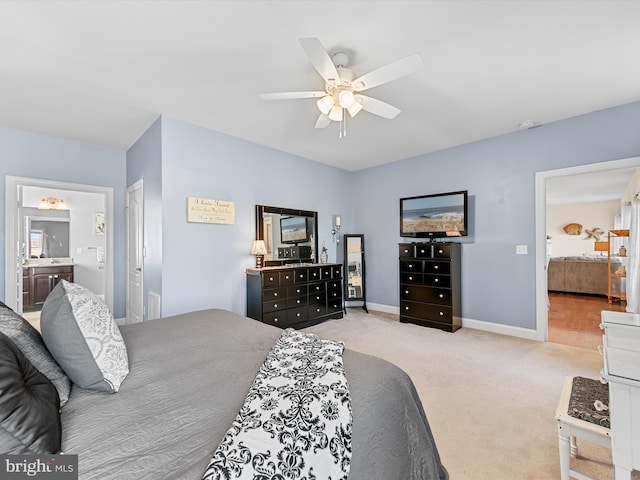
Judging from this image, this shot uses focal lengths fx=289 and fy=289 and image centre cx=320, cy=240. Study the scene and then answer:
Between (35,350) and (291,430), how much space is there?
1042 mm

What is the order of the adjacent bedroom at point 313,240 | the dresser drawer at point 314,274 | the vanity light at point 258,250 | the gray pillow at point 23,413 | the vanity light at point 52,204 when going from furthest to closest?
the vanity light at point 52,204 < the dresser drawer at point 314,274 < the vanity light at point 258,250 < the adjacent bedroom at point 313,240 < the gray pillow at point 23,413

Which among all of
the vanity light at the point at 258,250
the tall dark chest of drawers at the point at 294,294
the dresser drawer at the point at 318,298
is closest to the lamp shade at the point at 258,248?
the vanity light at the point at 258,250

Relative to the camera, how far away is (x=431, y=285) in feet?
13.4

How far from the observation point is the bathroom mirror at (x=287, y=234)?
13.7ft

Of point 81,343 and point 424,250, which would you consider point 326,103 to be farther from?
point 424,250

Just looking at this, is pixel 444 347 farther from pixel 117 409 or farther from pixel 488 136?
pixel 117 409

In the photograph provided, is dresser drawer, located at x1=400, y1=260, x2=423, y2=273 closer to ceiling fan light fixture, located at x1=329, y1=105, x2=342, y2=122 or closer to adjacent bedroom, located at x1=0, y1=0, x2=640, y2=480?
adjacent bedroom, located at x1=0, y1=0, x2=640, y2=480

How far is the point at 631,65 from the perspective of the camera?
2.35 meters

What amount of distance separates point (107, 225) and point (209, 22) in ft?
11.9

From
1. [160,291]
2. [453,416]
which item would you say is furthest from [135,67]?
[453,416]

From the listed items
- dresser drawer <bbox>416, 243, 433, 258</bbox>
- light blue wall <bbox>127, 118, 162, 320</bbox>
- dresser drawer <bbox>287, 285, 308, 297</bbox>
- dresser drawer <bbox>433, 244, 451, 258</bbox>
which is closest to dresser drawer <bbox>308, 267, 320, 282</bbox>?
dresser drawer <bbox>287, 285, 308, 297</bbox>

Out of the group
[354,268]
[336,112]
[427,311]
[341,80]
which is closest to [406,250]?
[427,311]

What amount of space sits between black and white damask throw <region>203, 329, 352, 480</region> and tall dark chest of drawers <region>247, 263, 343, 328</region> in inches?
99.4

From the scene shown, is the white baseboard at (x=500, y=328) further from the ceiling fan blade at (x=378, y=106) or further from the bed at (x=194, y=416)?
the ceiling fan blade at (x=378, y=106)
